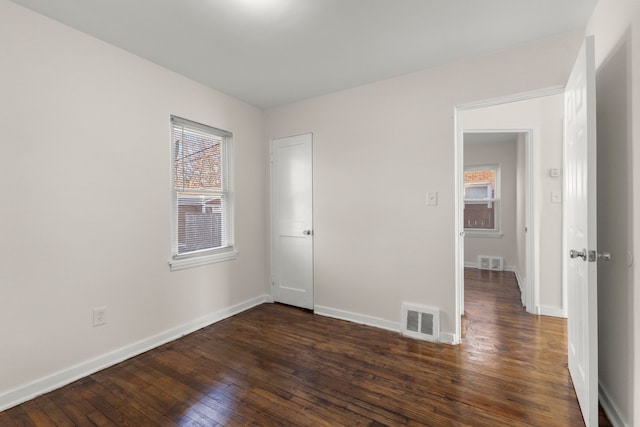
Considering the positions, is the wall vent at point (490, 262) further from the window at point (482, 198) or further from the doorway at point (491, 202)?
the window at point (482, 198)

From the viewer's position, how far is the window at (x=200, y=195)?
291 cm

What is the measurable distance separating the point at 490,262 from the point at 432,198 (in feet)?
12.5

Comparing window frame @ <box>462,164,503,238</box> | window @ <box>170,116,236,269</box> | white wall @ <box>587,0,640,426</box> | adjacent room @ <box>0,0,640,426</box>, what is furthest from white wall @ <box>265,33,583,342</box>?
window frame @ <box>462,164,503,238</box>

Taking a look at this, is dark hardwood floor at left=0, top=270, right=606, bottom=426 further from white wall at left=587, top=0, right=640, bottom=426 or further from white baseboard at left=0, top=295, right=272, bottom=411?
white wall at left=587, top=0, right=640, bottom=426

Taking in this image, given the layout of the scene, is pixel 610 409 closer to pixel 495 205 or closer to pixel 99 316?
pixel 99 316

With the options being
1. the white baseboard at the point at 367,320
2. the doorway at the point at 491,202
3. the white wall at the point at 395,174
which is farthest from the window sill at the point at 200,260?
the doorway at the point at 491,202

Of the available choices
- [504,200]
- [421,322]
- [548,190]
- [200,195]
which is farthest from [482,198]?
[200,195]

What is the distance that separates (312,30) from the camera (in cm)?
214

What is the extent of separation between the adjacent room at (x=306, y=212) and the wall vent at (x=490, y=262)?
239 cm

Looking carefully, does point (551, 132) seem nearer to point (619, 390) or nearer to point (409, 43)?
point (409, 43)

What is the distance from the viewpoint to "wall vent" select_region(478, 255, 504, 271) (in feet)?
18.3

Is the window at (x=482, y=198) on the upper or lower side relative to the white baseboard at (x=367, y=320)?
upper

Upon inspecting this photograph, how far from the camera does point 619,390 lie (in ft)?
5.29

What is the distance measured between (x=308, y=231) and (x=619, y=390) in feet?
8.87
